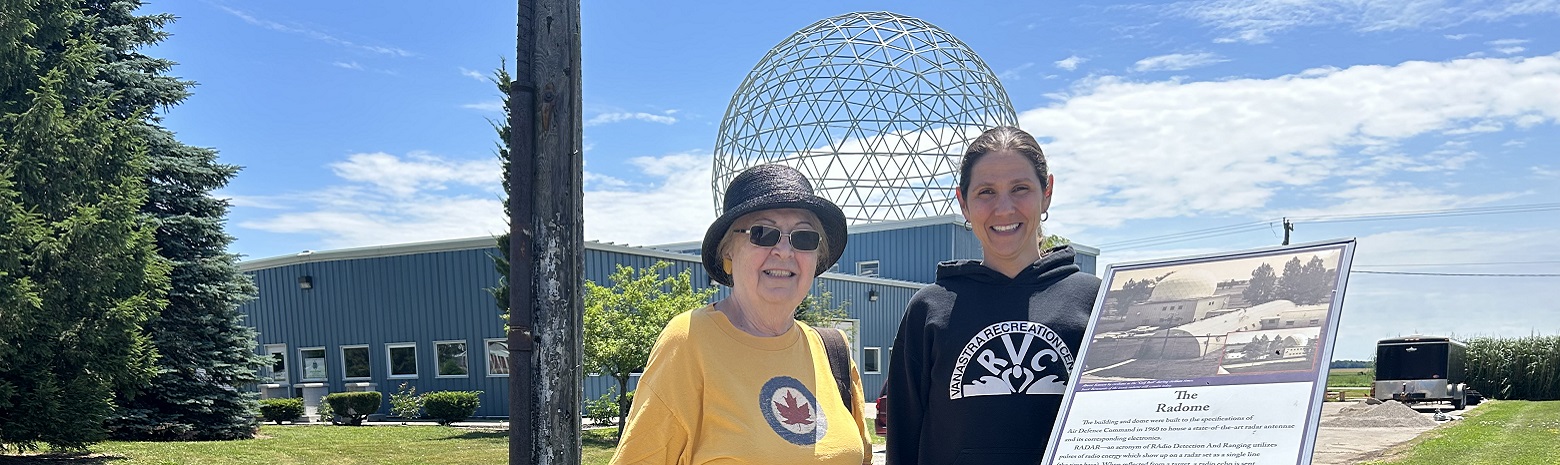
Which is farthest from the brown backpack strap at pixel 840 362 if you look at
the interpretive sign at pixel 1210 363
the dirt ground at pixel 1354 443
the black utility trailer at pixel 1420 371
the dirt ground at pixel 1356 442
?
the black utility trailer at pixel 1420 371

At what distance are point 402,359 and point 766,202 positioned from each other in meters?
26.3

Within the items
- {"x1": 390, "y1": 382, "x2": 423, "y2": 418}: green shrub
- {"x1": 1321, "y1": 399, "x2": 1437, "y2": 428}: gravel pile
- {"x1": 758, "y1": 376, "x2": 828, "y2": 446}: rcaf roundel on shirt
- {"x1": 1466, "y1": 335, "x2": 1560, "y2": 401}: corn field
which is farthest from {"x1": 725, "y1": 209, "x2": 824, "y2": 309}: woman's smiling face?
{"x1": 1466, "y1": 335, "x2": 1560, "y2": 401}: corn field

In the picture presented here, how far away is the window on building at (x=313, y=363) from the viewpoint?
2867cm

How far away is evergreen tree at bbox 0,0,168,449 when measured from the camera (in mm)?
12070

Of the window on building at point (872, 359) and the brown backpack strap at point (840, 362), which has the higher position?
the brown backpack strap at point (840, 362)

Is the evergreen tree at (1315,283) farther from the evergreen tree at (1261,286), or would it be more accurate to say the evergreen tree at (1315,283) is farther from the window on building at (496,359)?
the window on building at (496,359)

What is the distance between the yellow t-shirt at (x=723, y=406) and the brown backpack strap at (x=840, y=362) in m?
0.18

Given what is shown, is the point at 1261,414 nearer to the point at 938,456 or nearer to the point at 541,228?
the point at 938,456

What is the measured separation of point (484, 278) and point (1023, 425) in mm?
23709

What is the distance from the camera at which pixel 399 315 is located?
2705cm

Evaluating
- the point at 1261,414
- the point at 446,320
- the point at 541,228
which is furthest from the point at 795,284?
the point at 446,320

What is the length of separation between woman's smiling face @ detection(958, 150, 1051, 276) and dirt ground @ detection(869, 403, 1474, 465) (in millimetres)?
10417

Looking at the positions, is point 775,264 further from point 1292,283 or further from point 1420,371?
point 1420,371

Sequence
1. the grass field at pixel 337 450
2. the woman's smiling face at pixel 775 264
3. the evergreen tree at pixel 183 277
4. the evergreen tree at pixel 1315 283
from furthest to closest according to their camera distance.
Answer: the evergreen tree at pixel 183 277 → the grass field at pixel 337 450 → the woman's smiling face at pixel 775 264 → the evergreen tree at pixel 1315 283
